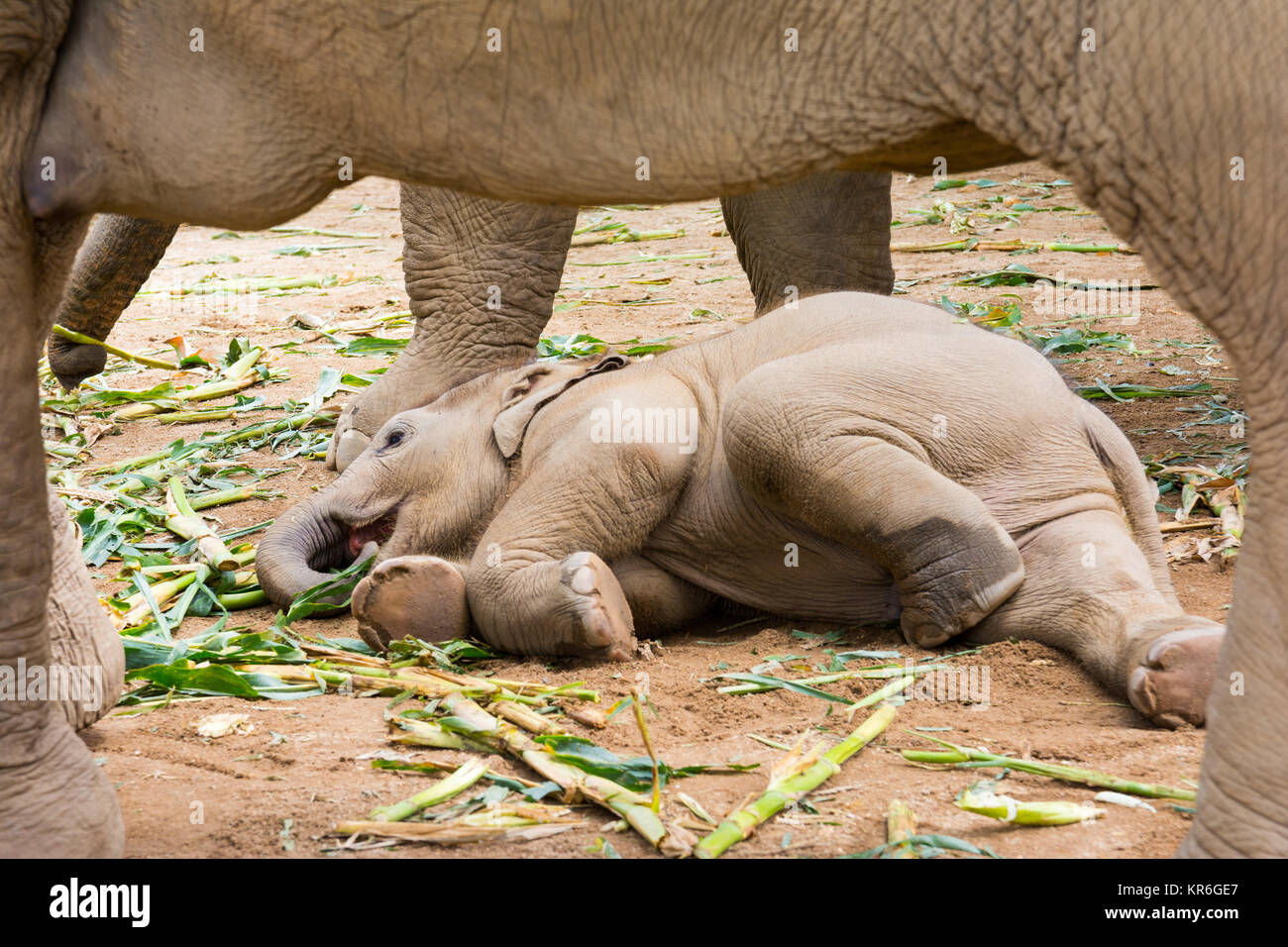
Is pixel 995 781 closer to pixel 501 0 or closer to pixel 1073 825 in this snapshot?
pixel 1073 825

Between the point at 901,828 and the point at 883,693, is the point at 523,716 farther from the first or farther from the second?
the point at 901,828

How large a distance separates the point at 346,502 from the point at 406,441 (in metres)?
0.18

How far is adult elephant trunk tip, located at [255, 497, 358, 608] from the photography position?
313 centimetres

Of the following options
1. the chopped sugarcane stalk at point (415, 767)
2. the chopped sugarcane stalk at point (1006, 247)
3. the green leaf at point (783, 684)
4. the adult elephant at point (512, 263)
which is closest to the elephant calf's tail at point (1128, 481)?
the green leaf at point (783, 684)

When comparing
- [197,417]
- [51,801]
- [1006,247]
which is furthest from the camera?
[1006,247]

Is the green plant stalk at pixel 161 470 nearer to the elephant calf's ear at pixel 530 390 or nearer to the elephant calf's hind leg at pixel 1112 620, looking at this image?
the elephant calf's ear at pixel 530 390

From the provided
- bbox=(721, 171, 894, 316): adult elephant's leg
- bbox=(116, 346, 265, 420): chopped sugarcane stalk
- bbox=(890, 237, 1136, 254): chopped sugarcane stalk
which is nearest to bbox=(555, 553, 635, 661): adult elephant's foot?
bbox=(721, 171, 894, 316): adult elephant's leg

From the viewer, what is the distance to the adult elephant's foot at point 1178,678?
227 cm

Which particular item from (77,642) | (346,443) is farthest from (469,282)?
(77,642)

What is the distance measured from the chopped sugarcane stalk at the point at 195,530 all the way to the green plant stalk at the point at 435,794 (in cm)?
133

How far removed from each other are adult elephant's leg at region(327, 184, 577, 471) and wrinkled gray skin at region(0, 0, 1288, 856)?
7.86 feet

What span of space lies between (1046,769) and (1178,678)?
0.32m

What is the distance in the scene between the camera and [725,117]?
1.63m

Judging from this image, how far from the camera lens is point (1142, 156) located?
61.4 inches
